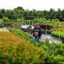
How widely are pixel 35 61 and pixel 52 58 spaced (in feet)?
1.81

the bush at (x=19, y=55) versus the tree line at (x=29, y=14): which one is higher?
the bush at (x=19, y=55)

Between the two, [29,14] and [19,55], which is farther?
[29,14]

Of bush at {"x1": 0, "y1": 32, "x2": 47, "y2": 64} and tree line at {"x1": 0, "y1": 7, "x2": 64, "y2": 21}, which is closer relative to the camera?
bush at {"x1": 0, "y1": 32, "x2": 47, "y2": 64}

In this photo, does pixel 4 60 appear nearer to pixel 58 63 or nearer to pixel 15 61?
pixel 15 61

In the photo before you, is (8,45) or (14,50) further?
(8,45)

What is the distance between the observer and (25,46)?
4.96 meters

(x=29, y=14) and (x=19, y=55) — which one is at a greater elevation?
(x=19, y=55)

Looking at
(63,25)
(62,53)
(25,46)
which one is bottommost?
(63,25)

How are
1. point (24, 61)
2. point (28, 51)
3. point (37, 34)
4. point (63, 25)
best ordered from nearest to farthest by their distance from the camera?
1. point (24, 61)
2. point (28, 51)
3. point (37, 34)
4. point (63, 25)

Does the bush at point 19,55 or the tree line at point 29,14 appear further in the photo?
the tree line at point 29,14

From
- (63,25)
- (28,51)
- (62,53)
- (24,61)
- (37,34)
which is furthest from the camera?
(63,25)

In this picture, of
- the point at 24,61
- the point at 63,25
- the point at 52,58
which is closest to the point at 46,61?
the point at 52,58

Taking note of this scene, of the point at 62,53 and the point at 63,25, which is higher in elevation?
the point at 62,53

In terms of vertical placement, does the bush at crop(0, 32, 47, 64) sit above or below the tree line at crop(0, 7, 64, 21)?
above
